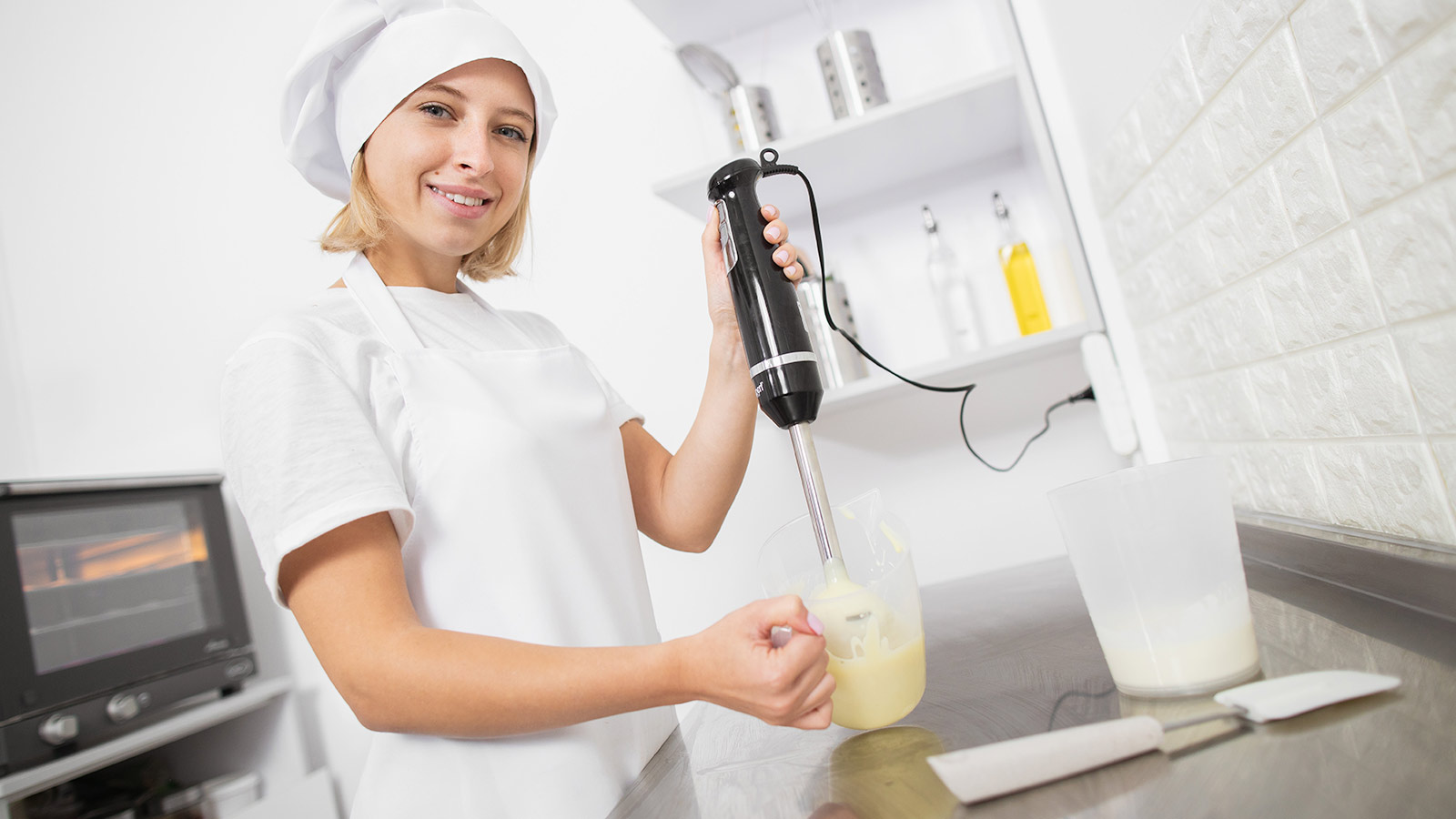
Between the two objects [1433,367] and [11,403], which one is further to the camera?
[11,403]

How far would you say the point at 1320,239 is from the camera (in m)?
0.63

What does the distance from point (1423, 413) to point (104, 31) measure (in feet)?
9.31

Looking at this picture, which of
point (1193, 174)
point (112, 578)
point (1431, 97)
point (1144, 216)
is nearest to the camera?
point (1431, 97)

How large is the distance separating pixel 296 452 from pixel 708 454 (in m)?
0.46

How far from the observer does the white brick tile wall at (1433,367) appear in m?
0.53

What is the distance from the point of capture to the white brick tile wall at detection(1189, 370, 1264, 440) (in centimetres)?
85

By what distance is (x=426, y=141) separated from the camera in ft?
2.88

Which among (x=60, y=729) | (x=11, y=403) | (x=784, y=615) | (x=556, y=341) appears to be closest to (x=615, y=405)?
(x=556, y=341)

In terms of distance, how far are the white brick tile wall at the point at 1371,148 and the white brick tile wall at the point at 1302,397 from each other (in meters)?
0.16

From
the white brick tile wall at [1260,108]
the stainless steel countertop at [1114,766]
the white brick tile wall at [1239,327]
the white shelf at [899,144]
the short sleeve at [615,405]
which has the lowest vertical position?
the stainless steel countertop at [1114,766]

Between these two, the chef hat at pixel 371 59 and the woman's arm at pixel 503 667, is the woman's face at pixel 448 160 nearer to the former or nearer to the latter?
the chef hat at pixel 371 59

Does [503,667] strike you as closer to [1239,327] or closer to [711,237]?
[711,237]

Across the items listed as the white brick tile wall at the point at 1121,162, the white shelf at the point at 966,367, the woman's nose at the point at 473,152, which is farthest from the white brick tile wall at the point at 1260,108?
the woman's nose at the point at 473,152

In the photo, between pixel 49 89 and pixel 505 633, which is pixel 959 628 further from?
pixel 49 89
